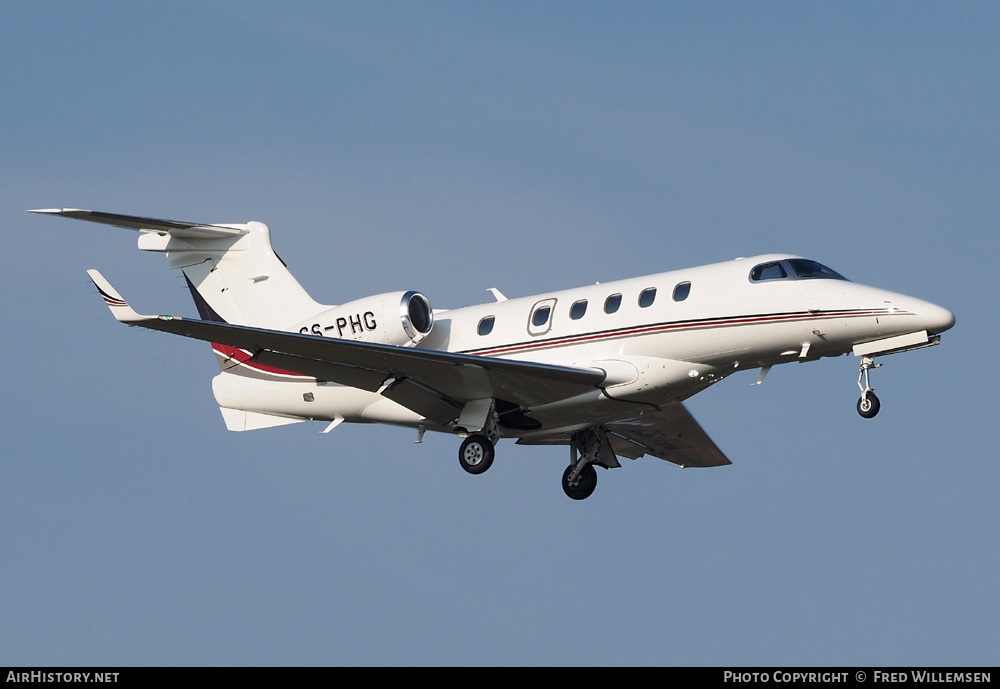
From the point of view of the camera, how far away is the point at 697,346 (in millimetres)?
20922

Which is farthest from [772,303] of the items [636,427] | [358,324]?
[358,324]

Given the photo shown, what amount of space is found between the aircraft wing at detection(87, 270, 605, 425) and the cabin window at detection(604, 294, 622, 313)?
3.37ft

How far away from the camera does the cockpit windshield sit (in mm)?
20766

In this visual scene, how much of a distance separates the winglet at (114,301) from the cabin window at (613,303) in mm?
6872

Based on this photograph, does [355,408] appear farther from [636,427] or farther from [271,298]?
[636,427]

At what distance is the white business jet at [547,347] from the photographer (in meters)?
20.4

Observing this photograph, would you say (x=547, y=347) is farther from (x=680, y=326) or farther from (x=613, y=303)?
(x=680, y=326)

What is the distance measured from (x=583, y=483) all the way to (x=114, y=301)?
8.58m

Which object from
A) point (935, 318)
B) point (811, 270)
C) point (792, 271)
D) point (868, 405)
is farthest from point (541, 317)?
point (935, 318)

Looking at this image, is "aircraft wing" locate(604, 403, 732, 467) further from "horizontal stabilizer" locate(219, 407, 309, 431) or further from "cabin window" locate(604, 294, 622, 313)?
"horizontal stabilizer" locate(219, 407, 309, 431)

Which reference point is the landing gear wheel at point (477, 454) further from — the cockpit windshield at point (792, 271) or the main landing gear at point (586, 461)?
the cockpit windshield at point (792, 271)

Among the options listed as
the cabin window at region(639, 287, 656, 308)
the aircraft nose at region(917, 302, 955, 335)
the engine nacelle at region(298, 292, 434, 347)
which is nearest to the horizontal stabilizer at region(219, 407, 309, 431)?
the engine nacelle at region(298, 292, 434, 347)
